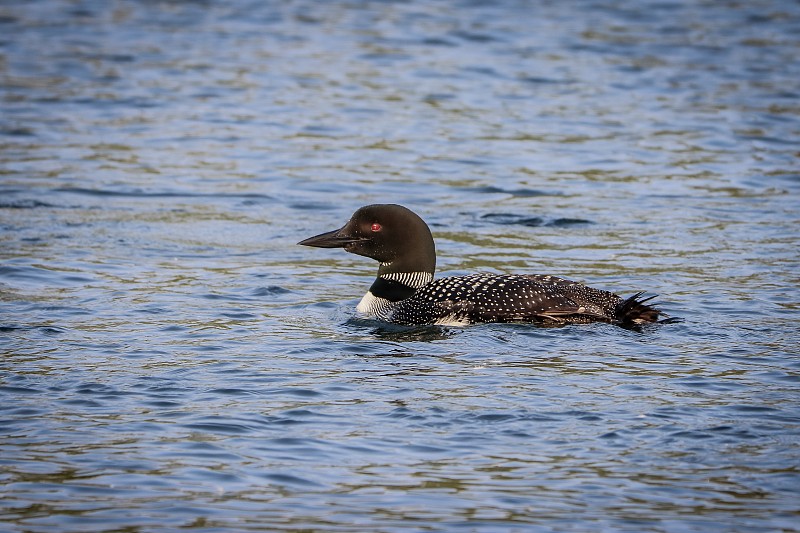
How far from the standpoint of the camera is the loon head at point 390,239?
7504mm

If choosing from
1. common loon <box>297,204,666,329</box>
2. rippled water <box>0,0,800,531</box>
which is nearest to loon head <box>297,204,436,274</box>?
common loon <box>297,204,666,329</box>

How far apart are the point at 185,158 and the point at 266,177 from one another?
0.99m

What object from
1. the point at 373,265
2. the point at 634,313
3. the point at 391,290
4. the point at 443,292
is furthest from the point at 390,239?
the point at 373,265

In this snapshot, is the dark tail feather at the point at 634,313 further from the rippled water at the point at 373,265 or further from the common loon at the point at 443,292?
the rippled water at the point at 373,265

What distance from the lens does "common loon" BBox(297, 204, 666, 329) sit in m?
6.93

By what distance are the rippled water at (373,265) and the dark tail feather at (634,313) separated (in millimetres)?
117

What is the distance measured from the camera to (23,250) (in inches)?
347

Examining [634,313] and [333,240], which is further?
[333,240]

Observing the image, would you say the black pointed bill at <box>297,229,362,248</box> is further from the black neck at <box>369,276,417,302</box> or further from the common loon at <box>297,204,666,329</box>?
the black neck at <box>369,276,417,302</box>

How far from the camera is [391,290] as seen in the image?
24.6 feet

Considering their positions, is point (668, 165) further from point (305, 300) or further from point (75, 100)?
Result: point (75, 100)

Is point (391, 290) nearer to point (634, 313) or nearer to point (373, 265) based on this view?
point (634, 313)

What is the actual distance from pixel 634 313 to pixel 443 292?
1.03 m

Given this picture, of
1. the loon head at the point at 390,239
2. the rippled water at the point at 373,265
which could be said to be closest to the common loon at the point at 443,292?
the loon head at the point at 390,239
